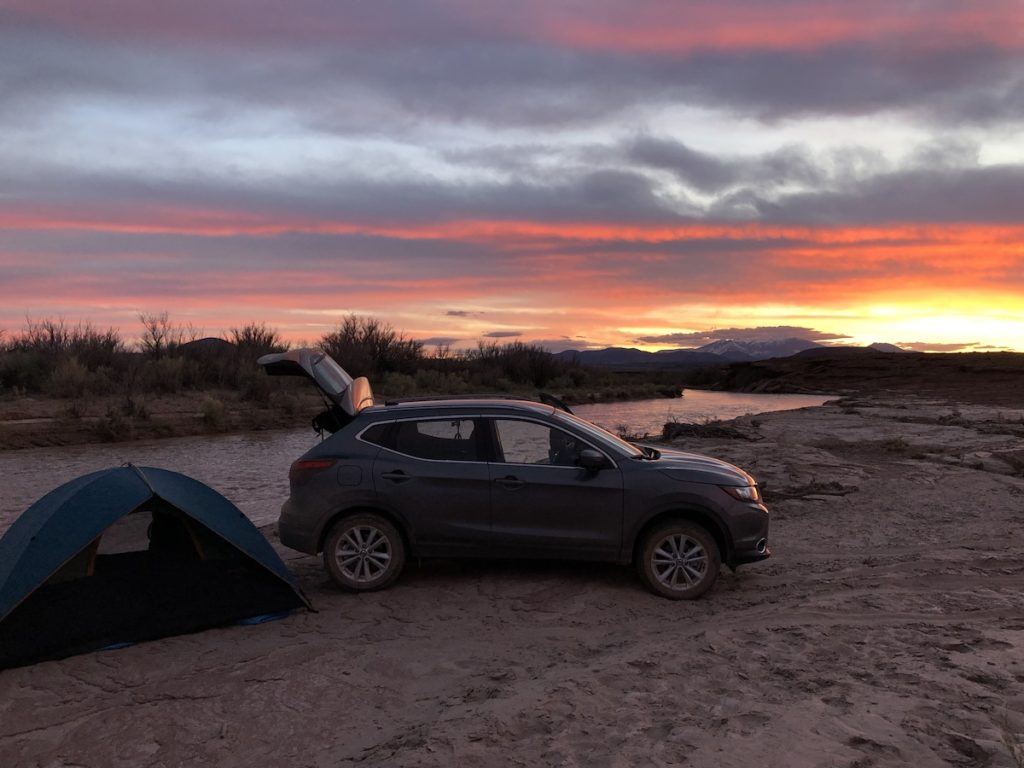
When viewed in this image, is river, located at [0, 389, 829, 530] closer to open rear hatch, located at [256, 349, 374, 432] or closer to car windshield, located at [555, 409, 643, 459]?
open rear hatch, located at [256, 349, 374, 432]

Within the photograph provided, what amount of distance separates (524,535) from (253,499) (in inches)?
325

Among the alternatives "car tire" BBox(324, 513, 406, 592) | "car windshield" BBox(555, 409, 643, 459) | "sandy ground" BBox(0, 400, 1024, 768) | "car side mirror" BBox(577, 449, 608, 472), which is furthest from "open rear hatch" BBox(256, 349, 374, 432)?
"car side mirror" BBox(577, 449, 608, 472)

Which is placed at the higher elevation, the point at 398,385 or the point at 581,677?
the point at 398,385

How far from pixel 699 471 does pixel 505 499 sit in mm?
1796

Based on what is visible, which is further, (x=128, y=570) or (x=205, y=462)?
(x=205, y=462)

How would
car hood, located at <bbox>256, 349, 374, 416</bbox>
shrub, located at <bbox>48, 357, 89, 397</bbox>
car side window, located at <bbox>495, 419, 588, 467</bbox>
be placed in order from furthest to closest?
1. shrub, located at <bbox>48, 357, 89, 397</bbox>
2. car hood, located at <bbox>256, 349, 374, 416</bbox>
3. car side window, located at <bbox>495, 419, 588, 467</bbox>

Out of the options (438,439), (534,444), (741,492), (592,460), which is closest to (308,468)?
A: (438,439)

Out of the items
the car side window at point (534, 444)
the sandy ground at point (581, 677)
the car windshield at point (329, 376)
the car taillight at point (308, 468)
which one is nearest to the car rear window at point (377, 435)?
the car taillight at point (308, 468)

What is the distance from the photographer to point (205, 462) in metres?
19.6

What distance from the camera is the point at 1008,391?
3819 cm

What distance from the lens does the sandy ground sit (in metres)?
4.44

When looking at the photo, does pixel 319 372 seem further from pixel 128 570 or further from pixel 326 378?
pixel 128 570

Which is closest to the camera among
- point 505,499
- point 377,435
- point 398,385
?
point 505,499

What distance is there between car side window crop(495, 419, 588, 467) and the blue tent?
7.45 feet
